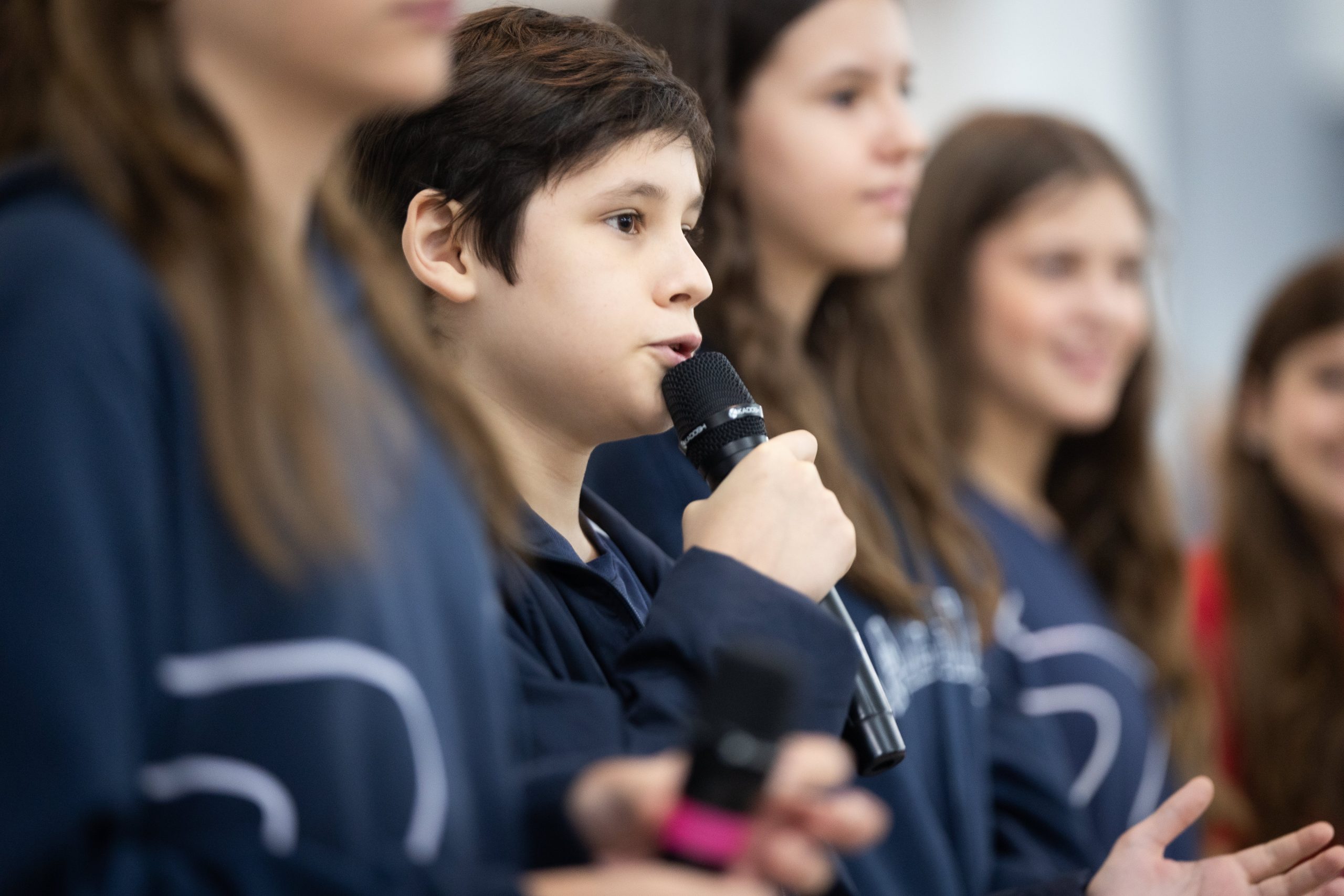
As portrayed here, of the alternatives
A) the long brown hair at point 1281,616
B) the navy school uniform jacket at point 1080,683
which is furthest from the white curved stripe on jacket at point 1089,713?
the long brown hair at point 1281,616

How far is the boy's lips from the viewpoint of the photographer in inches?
41.8

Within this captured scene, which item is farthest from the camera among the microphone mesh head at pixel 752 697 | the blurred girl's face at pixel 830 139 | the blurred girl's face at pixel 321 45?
the blurred girl's face at pixel 830 139

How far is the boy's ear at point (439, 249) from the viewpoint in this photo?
1089 millimetres

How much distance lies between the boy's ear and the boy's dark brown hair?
0.03 feet

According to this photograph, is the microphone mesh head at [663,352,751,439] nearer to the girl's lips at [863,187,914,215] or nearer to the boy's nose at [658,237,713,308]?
the boy's nose at [658,237,713,308]

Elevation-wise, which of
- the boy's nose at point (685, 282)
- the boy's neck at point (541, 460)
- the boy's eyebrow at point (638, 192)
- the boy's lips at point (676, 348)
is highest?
the boy's eyebrow at point (638, 192)

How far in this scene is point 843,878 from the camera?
3.52 feet

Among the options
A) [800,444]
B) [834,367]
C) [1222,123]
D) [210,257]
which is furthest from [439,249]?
[1222,123]

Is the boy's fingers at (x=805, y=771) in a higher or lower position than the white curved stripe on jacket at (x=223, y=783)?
higher

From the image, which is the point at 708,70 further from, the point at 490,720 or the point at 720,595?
the point at 490,720

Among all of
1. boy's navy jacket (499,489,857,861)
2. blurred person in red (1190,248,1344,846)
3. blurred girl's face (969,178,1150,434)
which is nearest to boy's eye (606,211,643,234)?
boy's navy jacket (499,489,857,861)

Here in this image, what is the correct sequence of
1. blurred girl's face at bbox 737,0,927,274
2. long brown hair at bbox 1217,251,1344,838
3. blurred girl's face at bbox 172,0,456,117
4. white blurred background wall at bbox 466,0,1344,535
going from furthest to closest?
white blurred background wall at bbox 466,0,1344,535 < long brown hair at bbox 1217,251,1344,838 < blurred girl's face at bbox 737,0,927,274 < blurred girl's face at bbox 172,0,456,117

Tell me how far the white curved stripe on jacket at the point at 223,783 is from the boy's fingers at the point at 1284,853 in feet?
2.46

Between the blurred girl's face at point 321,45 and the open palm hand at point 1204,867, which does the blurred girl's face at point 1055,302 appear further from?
the blurred girl's face at point 321,45
